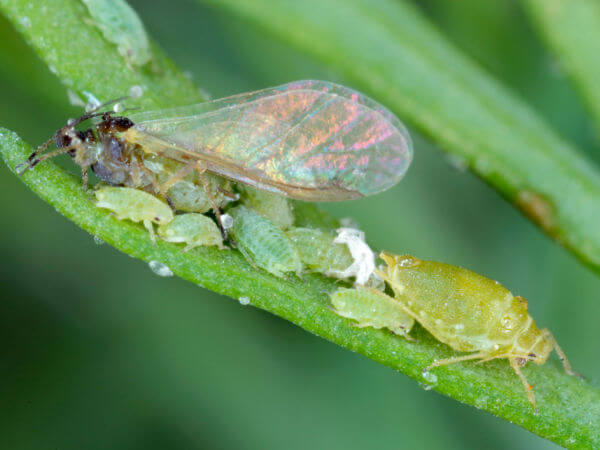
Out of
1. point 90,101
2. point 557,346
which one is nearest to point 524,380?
point 557,346

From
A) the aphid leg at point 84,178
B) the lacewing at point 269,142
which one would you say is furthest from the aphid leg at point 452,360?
the aphid leg at point 84,178

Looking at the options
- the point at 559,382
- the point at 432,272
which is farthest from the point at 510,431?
the point at 432,272

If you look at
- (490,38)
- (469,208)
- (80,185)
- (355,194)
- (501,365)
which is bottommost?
(80,185)

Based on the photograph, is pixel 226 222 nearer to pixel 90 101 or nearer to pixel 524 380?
pixel 90 101

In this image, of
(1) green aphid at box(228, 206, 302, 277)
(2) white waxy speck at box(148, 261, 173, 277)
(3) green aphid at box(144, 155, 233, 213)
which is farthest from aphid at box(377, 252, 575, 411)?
(2) white waxy speck at box(148, 261, 173, 277)

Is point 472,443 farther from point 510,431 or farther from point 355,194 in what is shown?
point 355,194

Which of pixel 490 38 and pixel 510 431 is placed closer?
pixel 510 431

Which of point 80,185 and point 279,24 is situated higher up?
point 279,24
